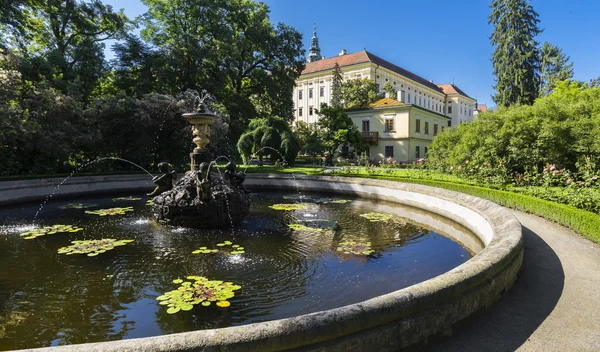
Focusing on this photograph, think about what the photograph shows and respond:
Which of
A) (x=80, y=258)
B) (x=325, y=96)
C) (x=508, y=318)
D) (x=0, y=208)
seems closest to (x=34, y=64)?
(x=0, y=208)

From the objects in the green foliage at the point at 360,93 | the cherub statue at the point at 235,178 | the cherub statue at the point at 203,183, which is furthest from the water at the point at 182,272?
the green foliage at the point at 360,93

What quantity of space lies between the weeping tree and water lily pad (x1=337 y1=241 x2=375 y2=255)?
2078 cm

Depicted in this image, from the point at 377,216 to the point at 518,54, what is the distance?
3552 centimetres

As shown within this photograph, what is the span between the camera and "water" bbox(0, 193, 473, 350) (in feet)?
13.8

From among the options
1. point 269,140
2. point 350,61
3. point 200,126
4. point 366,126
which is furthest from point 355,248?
point 350,61

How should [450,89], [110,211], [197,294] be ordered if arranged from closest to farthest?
[197,294]
[110,211]
[450,89]

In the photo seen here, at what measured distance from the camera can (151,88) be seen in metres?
25.9

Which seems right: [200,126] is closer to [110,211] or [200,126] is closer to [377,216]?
[110,211]

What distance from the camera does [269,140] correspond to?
2823 cm

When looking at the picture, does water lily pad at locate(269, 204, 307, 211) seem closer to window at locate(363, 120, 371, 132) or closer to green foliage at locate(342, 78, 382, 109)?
window at locate(363, 120, 371, 132)

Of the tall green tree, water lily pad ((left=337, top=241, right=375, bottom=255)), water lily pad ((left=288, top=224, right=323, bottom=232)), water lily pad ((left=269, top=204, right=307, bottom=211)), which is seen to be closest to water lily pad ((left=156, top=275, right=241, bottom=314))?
water lily pad ((left=337, top=241, right=375, bottom=255))

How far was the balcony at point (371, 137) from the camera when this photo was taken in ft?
137

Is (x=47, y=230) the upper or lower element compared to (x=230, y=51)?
lower

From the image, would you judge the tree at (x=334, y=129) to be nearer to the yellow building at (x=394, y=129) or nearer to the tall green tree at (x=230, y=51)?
the tall green tree at (x=230, y=51)
